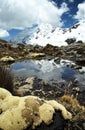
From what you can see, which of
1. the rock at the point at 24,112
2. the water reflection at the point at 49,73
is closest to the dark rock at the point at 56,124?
the rock at the point at 24,112

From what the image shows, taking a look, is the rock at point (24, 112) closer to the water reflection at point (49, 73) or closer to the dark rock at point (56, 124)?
the dark rock at point (56, 124)

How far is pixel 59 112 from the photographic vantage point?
12.1m

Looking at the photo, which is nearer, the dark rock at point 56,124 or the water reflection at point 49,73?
the dark rock at point 56,124

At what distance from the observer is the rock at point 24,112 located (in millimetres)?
10898

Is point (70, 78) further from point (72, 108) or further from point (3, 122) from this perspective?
point (3, 122)

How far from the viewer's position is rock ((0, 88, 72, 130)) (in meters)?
10.9

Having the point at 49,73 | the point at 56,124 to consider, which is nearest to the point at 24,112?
the point at 56,124

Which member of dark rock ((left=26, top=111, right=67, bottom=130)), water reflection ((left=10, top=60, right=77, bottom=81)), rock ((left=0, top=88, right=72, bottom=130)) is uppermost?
rock ((left=0, top=88, right=72, bottom=130))

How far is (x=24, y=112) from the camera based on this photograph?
11242mm

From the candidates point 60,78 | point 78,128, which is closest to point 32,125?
point 78,128

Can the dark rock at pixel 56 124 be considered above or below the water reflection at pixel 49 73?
above

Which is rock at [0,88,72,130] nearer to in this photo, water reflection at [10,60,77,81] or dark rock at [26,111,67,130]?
dark rock at [26,111,67,130]

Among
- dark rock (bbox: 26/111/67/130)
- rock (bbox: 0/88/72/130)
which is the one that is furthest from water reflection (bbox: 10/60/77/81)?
dark rock (bbox: 26/111/67/130)

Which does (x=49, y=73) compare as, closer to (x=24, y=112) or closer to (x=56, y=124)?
(x=56, y=124)
